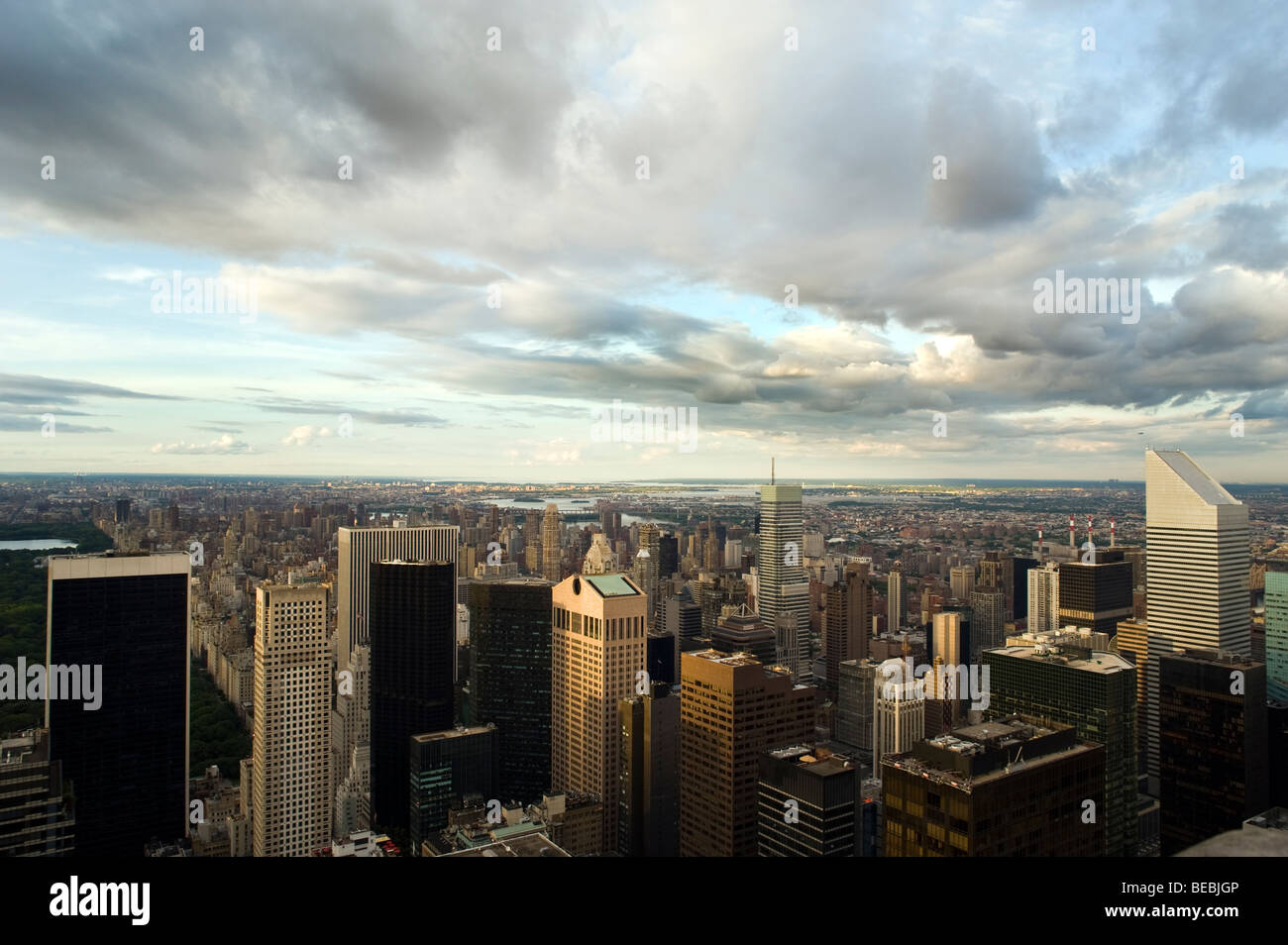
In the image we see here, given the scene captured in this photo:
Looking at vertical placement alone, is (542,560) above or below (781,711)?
above

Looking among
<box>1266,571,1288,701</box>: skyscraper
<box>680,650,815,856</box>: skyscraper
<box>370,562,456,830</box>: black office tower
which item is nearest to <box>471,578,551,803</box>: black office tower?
<box>370,562,456,830</box>: black office tower

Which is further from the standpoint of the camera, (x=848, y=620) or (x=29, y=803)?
(x=848, y=620)

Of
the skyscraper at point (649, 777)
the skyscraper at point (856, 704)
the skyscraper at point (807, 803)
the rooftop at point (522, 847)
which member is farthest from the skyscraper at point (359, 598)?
the skyscraper at point (856, 704)

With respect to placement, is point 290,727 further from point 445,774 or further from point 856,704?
point 856,704

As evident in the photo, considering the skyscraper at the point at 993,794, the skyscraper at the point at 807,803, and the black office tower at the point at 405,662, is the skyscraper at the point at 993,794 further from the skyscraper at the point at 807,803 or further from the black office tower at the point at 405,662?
the black office tower at the point at 405,662

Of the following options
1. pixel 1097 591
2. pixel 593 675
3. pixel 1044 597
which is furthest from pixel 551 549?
pixel 1097 591
